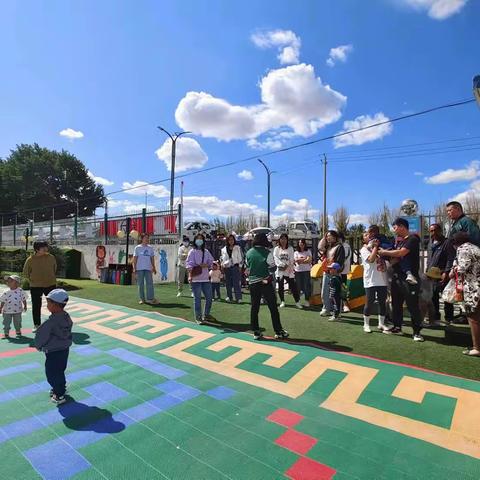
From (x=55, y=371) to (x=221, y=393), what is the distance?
1653 millimetres

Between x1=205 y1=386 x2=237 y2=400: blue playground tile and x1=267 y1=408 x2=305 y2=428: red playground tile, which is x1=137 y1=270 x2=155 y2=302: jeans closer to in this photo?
x1=205 y1=386 x2=237 y2=400: blue playground tile

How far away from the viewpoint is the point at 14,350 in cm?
536

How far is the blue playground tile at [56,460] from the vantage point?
2.50 metres

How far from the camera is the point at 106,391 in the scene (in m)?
3.85

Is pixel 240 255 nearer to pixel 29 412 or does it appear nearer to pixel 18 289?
pixel 18 289

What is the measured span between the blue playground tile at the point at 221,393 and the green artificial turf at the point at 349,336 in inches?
74.3

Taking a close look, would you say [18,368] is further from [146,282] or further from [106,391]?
Answer: [146,282]

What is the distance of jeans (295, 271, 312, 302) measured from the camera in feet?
26.3

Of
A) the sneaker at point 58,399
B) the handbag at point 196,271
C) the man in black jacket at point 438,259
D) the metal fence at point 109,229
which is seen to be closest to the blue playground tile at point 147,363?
the sneaker at point 58,399

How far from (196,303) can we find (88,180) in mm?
52283

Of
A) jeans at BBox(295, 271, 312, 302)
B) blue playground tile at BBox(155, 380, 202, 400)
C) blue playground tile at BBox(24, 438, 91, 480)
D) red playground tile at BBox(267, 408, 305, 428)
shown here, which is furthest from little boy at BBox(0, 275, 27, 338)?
jeans at BBox(295, 271, 312, 302)

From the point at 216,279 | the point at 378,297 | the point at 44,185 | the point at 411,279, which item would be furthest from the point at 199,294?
the point at 44,185

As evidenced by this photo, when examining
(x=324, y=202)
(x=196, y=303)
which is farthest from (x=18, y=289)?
(x=324, y=202)

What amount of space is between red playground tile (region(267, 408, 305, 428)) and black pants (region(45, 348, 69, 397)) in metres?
2.06
